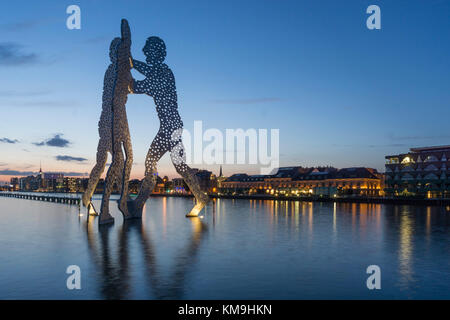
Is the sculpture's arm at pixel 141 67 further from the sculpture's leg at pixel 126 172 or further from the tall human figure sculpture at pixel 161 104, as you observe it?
the sculpture's leg at pixel 126 172

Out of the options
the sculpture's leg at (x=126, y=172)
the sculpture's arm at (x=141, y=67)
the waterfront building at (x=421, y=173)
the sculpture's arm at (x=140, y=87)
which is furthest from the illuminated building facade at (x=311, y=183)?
the sculpture's arm at (x=141, y=67)

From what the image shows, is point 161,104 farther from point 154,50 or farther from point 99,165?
point 99,165

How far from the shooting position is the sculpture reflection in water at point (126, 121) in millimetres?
26547

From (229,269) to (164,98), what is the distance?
55.6 feet

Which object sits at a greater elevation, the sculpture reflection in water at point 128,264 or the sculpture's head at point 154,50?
the sculpture's head at point 154,50

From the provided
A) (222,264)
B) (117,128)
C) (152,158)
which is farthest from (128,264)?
(152,158)

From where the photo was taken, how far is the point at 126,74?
27312 mm

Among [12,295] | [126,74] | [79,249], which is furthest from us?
[126,74]

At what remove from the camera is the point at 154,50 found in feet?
93.0

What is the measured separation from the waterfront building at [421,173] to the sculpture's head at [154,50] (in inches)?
2571

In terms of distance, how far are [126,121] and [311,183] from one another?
96050mm

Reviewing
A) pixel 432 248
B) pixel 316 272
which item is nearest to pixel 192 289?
pixel 316 272

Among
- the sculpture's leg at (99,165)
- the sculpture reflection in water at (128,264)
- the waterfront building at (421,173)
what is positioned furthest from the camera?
the waterfront building at (421,173)
